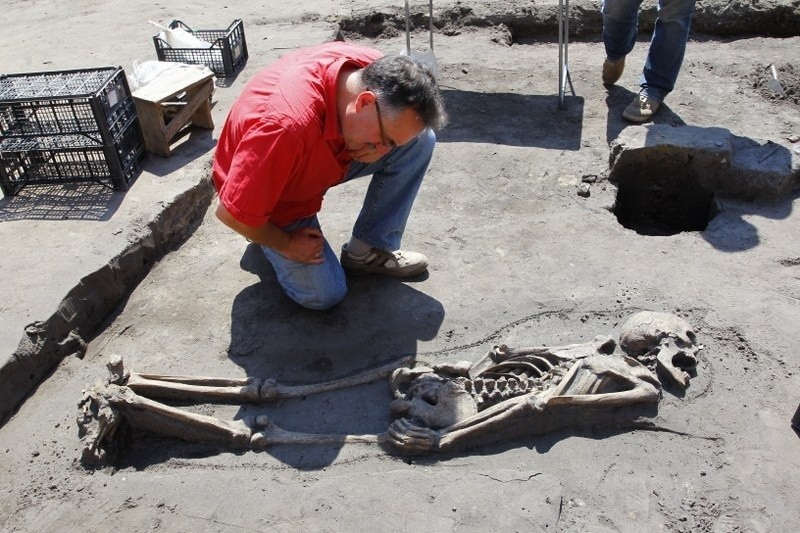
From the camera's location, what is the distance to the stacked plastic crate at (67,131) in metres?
4.22

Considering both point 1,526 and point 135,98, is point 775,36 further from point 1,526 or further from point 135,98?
point 1,526

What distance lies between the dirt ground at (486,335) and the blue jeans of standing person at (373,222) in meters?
0.17

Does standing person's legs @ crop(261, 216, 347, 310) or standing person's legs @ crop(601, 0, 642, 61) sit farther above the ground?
standing person's legs @ crop(601, 0, 642, 61)

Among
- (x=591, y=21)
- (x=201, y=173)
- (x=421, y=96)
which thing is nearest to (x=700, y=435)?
(x=421, y=96)

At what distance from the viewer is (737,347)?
325cm

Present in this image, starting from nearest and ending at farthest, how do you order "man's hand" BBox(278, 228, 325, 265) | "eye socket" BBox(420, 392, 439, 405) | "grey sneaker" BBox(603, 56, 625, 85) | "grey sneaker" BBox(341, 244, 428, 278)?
"eye socket" BBox(420, 392, 439, 405) < "man's hand" BBox(278, 228, 325, 265) < "grey sneaker" BBox(341, 244, 428, 278) < "grey sneaker" BBox(603, 56, 625, 85)

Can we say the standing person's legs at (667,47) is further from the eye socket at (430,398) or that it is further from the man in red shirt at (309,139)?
the eye socket at (430,398)

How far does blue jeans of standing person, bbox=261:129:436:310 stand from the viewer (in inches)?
138

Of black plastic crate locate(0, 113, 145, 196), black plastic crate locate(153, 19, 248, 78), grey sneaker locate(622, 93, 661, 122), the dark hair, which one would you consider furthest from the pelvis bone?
black plastic crate locate(153, 19, 248, 78)

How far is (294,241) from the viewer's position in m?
3.34

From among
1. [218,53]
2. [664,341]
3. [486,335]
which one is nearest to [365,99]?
[486,335]

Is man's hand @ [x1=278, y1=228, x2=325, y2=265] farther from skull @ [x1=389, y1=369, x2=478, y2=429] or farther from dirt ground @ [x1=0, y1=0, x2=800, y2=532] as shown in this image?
skull @ [x1=389, y1=369, x2=478, y2=429]

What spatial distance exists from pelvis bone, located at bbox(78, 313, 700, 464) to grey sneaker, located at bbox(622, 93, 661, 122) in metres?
2.56

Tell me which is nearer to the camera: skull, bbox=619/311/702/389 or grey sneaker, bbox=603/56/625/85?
skull, bbox=619/311/702/389
